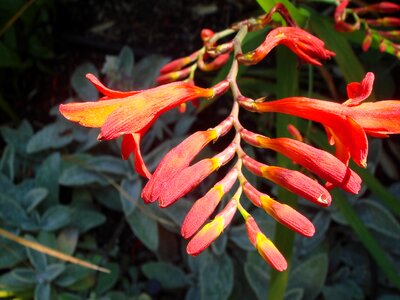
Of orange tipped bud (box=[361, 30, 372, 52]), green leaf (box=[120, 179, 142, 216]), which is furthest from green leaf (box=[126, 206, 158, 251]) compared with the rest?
orange tipped bud (box=[361, 30, 372, 52])

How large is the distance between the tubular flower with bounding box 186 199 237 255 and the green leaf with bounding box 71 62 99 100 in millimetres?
1109

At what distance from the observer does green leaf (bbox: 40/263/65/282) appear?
159 centimetres

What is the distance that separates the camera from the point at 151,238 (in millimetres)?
1665

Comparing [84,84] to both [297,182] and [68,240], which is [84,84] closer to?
[68,240]

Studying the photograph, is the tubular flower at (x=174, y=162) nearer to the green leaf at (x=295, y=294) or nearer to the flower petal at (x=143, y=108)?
the flower petal at (x=143, y=108)

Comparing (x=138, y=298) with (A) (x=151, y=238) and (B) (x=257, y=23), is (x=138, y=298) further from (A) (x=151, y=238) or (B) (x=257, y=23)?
(B) (x=257, y=23)

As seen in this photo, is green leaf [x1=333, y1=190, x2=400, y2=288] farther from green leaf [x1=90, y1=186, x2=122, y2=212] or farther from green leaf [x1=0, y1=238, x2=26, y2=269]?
green leaf [x1=0, y1=238, x2=26, y2=269]

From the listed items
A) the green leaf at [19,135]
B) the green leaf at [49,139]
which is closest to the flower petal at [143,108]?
the green leaf at [49,139]

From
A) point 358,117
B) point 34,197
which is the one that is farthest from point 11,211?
point 358,117

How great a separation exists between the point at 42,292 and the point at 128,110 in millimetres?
988

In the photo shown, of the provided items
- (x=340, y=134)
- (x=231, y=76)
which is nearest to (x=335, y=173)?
(x=340, y=134)

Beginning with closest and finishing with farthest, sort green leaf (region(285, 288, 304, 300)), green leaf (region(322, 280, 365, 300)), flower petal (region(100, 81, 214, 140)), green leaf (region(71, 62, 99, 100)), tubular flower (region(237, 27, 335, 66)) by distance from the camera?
flower petal (region(100, 81, 214, 140)), tubular flower (region(237, 27, 335, 66)), green leaf (region(285, 288, 304, 300)), green leaf (region(322, 280, 365, 300)), green leaf (region(71, 62, 99, 100))

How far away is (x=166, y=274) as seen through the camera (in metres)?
1.68

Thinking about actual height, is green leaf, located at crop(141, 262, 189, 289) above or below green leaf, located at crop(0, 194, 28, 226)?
below
